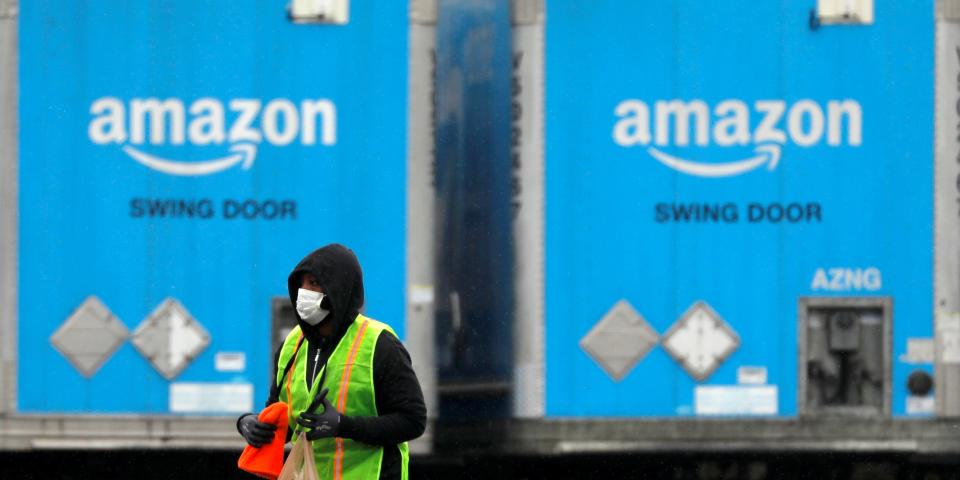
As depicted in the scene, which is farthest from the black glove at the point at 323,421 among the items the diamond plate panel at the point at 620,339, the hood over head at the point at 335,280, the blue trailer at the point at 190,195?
the diamond plate panel at the point at 620,339

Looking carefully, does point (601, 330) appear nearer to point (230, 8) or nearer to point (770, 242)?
point (770, 242)

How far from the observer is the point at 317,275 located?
395 centimetres

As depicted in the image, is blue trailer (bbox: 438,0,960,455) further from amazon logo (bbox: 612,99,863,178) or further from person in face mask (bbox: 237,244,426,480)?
person in face mask (bbox: 237,244,426,480)

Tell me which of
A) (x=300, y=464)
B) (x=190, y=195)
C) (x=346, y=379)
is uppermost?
(x=190, y=195)

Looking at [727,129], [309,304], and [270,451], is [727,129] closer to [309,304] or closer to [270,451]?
[309,304]

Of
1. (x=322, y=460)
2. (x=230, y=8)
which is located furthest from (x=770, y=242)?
(x=322, y=460)

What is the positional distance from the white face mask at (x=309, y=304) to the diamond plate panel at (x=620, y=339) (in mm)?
3071

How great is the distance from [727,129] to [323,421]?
3.59m

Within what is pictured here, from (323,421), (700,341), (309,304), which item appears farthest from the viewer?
(700,341)

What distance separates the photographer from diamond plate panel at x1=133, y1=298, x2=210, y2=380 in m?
6.93

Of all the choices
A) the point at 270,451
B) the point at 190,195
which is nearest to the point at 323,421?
the point at 270,451

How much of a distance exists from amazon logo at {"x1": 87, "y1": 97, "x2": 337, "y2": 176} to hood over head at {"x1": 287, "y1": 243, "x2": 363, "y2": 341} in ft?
9.89

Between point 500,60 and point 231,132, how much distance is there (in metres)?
1.34

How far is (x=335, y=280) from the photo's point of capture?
13.0ft
